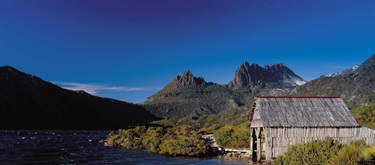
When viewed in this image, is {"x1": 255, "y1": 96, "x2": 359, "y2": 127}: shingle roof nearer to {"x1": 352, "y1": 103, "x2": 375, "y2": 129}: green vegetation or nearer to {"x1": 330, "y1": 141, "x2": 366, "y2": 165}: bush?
{"x1": 330, "y1": 141, "x2": 366, "y2": 165}: bush

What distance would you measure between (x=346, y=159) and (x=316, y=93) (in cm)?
15841

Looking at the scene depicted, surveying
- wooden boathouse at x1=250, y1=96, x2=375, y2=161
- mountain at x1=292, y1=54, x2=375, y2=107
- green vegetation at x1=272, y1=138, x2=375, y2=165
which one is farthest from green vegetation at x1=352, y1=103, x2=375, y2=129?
mountain at x1=292, y1=54, x2=375, y2=107

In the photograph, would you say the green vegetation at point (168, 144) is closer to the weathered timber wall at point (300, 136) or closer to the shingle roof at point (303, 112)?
the shingle roof at point (303, 112)

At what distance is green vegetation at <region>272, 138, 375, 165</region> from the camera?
62.7 feet

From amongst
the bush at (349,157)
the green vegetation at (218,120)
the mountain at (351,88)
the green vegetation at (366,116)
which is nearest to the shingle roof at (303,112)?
the bush at (349,157)

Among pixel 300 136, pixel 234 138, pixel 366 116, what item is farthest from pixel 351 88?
pixel 300 136

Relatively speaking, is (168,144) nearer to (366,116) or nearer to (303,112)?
(303,112)

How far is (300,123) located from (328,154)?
8.56m

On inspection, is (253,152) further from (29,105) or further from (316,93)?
(29,105)

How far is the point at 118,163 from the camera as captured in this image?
121 feet

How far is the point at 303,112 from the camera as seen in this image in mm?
31578

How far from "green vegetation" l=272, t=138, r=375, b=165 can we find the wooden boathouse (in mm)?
5954

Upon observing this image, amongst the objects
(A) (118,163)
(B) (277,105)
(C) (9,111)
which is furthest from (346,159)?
(C) (9,111)

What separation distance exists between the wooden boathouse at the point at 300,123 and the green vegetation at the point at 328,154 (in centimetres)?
595
